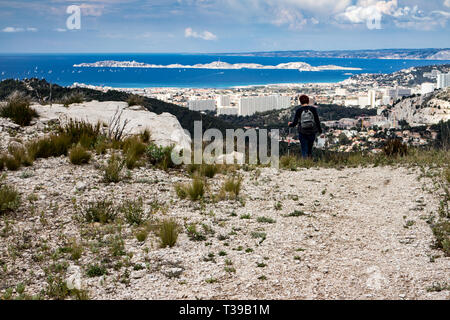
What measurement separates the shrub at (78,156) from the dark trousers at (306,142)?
17.2 ft

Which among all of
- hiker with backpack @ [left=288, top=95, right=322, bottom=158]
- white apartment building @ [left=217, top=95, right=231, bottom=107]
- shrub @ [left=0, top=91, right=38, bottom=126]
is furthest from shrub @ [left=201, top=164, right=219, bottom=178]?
white apartment building @ [left=217, top=95, right=231, bottom=107]

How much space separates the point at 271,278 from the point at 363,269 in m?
1.02

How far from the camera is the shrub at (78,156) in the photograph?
8336 millimetres

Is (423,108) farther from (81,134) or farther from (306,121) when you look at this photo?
(81,134)

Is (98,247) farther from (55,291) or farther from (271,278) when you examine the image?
(271,278)

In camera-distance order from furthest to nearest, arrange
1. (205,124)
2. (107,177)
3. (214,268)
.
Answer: (205,124)
(107,177)
(214,268)

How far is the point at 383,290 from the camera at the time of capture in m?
3.95

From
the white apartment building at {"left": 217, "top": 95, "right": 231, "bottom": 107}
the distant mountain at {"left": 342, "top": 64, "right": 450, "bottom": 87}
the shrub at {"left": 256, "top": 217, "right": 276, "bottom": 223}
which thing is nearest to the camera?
the shrub at {"left": 256, "top": 217, "right": 276, "bottom": 223}

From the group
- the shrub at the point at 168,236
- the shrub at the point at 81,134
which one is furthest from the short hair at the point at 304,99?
the shrub at the point at 168,236

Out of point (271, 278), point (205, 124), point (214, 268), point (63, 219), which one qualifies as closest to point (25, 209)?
point (63, 219)

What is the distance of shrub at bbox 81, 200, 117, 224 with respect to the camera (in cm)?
597

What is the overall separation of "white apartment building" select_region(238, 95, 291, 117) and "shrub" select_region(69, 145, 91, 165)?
246 feet

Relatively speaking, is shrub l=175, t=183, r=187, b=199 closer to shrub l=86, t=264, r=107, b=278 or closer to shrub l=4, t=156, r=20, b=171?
shrub l=86, t=264, r=107, b=278

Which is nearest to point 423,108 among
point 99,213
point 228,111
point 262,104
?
point 262,104
